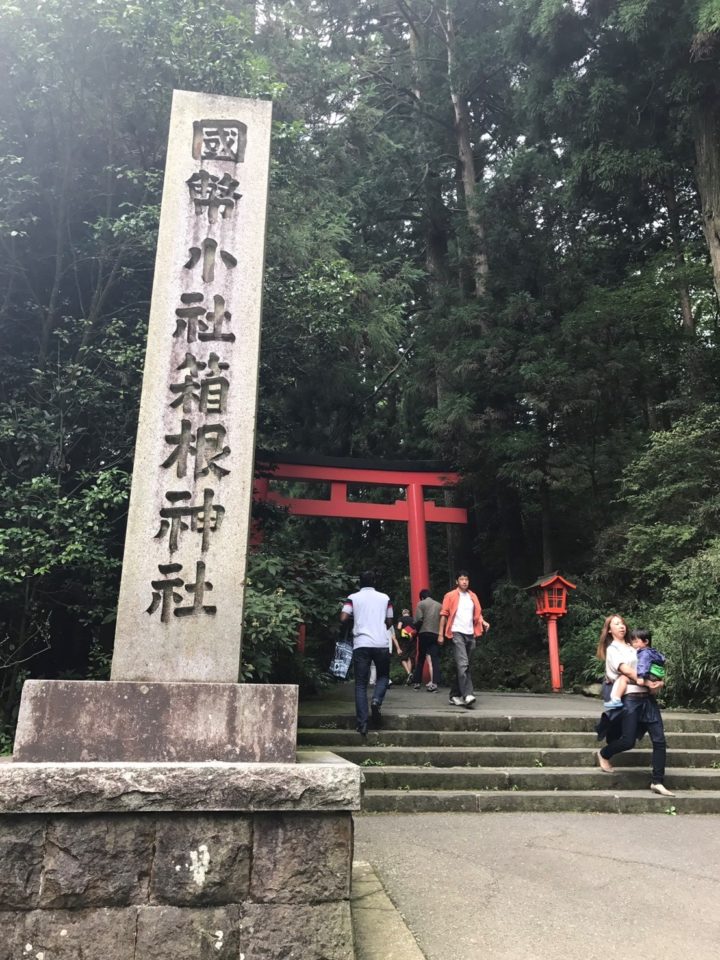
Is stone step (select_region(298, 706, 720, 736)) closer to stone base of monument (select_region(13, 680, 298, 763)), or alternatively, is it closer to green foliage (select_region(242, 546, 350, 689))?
green foliage (select_region(242, 546, 350, 689))

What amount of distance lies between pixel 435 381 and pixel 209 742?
44.9ft

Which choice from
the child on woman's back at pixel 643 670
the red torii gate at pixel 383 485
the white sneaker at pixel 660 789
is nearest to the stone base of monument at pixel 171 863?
the child on woman's back at pixel 643 670

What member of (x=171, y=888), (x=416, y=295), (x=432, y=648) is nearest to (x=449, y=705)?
(x=432, y=648)

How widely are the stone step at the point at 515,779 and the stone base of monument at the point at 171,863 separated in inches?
136

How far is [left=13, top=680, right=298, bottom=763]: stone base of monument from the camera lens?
263 centimetres

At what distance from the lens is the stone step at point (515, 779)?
19.0ft

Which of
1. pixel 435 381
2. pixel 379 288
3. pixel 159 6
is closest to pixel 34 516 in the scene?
pixel 159 6

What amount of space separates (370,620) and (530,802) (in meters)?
2.01

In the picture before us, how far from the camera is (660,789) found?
5672 millimetres

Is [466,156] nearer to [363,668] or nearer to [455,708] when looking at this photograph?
[455,708]

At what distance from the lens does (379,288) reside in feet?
45.6

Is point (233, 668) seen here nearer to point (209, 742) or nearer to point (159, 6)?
point (209, 742)

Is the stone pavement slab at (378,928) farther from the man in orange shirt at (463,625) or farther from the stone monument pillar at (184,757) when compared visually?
the man in orange shirt at (463,625)

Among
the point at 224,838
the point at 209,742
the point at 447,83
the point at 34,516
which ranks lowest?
the point at 224,838
